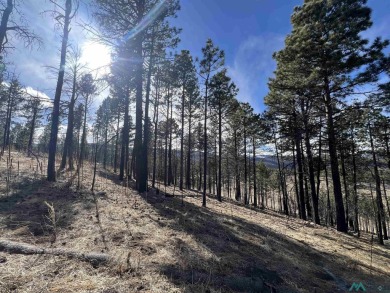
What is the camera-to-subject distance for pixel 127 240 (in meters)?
5.34

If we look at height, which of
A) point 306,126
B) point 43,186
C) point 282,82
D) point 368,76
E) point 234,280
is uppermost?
point 282,82

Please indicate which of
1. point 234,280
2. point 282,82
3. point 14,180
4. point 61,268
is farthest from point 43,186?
point 282,82

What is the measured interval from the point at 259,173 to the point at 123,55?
2784cm

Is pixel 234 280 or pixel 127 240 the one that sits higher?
pixel 127 240

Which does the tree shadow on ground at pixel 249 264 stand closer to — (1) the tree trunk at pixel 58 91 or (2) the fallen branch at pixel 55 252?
(2) the fallen branch at pixel 55 252

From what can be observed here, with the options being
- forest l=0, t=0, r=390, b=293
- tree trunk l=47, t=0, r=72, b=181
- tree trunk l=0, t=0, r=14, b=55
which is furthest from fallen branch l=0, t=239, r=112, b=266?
tree trunk l=47, t=0, r=72, b=181

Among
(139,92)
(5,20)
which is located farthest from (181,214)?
(5,20)

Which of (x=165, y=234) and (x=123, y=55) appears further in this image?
(x=123, y=55)

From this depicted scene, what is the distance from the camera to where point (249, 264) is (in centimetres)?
543

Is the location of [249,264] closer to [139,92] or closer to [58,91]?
[139,92]

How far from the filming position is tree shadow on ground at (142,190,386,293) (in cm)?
437

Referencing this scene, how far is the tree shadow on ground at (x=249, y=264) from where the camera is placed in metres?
4.37

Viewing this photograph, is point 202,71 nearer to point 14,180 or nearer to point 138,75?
point 138,75

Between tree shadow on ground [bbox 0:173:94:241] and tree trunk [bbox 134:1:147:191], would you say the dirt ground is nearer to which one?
tree shadow on ground [bbox 0:173:94:241]
